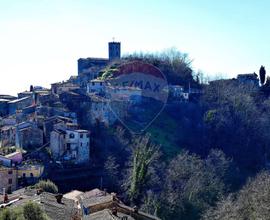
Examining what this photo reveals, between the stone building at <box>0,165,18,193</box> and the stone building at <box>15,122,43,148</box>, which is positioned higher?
the stone building at <box>15,122,43,148</box>

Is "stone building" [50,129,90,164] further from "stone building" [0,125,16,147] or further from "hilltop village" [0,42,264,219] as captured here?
"stone building" [0,125,16,147]

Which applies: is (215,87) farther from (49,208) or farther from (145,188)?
(49,208)

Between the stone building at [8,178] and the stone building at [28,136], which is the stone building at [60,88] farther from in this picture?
the stone building at [8,178]

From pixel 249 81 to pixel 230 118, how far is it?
19590 millimetres

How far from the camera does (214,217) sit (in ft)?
137

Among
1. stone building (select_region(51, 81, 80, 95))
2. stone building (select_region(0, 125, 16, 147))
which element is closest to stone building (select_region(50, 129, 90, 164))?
stone building (select_region(0, 125, 16, 147))

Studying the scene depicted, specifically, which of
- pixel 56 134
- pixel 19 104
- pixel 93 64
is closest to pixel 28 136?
pixel 56 134

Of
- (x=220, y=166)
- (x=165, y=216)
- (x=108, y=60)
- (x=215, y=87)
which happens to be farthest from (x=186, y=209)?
(x=108, y=60)

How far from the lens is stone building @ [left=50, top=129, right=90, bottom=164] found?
50750 millimetres

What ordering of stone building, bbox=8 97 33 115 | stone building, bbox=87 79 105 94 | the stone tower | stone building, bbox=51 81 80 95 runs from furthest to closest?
the stone tower
stone building, bbox=87 79 105 94
stone building, bbox=8 97 33 115
stone building, bbox=51 81 80 95

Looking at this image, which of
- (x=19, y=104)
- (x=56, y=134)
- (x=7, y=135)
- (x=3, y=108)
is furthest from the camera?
(x=3, y=108)

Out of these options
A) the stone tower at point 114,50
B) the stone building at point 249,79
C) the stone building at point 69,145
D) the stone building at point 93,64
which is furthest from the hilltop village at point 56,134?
the stone building at point 249,79

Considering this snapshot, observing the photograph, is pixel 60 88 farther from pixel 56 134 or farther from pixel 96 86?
pixel 56 134

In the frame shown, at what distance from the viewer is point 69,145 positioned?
168ft
